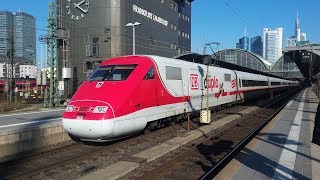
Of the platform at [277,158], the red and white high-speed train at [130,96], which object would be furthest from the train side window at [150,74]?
the platform at [277,158]

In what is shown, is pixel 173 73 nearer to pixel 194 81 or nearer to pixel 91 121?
pixel 194 81

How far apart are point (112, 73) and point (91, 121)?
2727 millimetres

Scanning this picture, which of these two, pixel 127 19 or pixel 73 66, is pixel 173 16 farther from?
pixel 73 66

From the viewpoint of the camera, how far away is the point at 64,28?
181 feet

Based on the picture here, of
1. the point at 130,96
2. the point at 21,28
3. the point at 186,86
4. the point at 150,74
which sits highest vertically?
the point at 21,28

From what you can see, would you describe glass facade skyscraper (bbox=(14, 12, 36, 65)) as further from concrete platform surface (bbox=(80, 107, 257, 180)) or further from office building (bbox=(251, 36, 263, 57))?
concrete platform surface (bbox=(80, 107, 257, 180))

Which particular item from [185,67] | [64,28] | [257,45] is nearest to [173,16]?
[257,45]

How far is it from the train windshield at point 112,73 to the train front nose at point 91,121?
1738 millimetres

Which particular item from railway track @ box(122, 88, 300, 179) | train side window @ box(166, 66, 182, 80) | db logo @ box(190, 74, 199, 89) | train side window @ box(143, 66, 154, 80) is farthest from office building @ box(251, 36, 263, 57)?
train side window @ box(143, 66, 154, 80)

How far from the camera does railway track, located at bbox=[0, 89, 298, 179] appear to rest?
8.73m

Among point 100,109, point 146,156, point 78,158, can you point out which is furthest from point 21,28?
point 146,156

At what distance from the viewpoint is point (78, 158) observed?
10172 mm

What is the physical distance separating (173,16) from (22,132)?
65.9m

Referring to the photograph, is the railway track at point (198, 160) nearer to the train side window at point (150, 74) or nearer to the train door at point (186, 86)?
the train door at point (186, 86)
